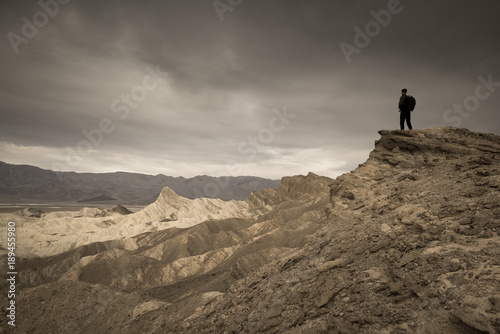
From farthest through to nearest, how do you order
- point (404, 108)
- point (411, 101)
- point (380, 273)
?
1. point (404, 108)
2. point (411, 101)
3. point (380, 273)

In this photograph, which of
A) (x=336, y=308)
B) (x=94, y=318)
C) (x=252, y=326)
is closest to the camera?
(x=336, y=308)

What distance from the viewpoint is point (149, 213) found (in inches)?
1893

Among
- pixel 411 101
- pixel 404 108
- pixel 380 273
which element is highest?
pixel 411 101

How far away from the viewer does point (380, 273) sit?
5676 mm

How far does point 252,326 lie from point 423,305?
416 cm

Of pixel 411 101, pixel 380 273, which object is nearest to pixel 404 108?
pixel 411 101

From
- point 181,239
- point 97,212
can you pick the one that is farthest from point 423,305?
point 97,212

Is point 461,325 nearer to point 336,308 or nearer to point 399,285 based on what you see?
point 399,285

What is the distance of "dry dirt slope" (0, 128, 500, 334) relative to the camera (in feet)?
14.8

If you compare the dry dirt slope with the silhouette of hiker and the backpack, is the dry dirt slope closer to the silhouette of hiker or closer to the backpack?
the silhouette of hiker

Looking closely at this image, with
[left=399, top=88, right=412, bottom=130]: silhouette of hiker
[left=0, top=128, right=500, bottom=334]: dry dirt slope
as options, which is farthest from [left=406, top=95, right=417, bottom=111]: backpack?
[left=0, top=128, right=500, bottom=334]: dry dirt slope

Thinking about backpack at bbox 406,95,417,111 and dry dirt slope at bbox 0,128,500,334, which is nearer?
dry dirt slope at bbox 0,128,500,334

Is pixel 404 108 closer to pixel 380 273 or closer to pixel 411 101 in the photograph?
pixel 411 101

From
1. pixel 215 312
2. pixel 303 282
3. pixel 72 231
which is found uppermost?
pixel 303 282
